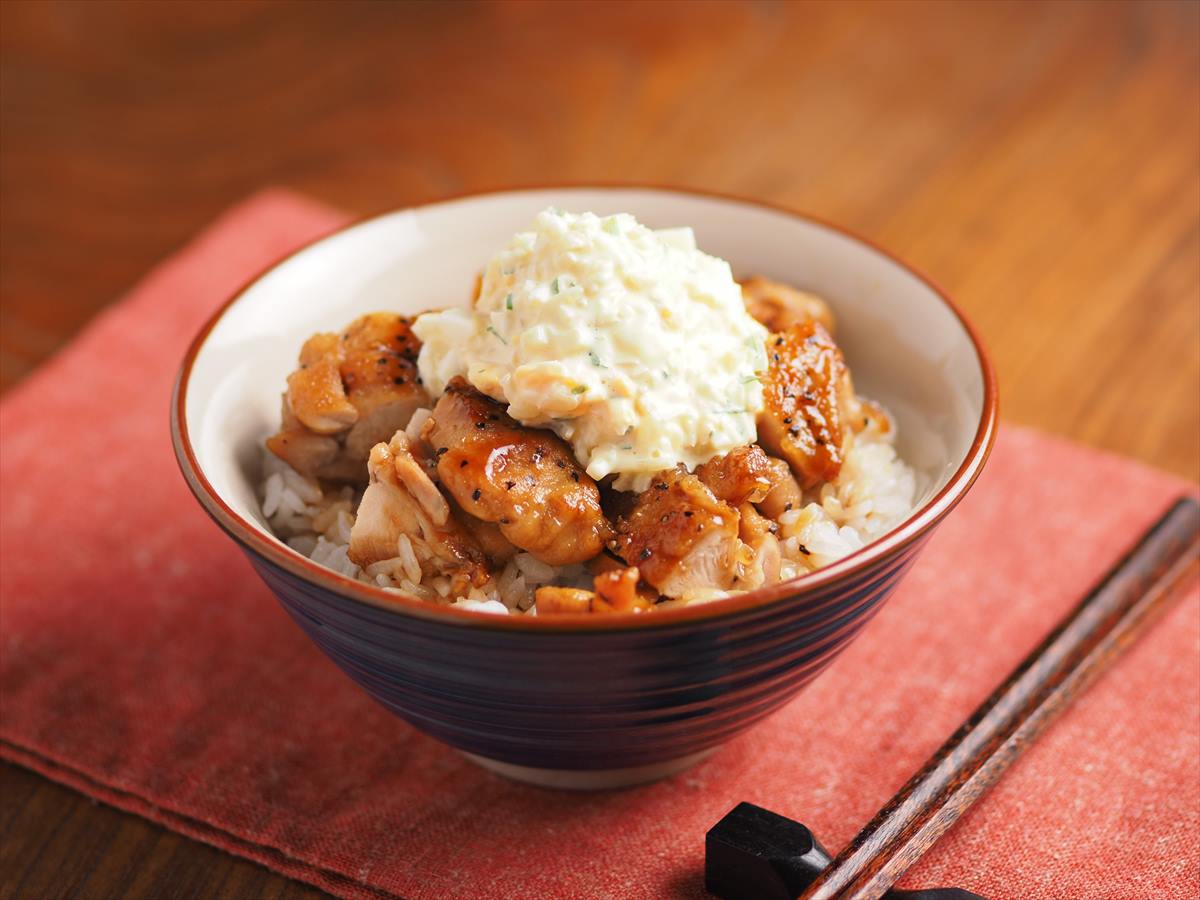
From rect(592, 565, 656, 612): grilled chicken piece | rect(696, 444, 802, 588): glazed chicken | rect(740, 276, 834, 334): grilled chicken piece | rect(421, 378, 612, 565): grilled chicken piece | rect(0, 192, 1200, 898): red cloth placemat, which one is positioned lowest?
rect(0, 192, 1200, 898): red cloth placemat

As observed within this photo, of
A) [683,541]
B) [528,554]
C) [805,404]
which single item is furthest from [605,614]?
[805,404]

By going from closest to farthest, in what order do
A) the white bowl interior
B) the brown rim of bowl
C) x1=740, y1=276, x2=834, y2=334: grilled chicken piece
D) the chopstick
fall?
the brown rim of bowl < the chopstick < the white bowl interior < x1=740, y1=276, x2=834, y2=334: grilled chicken piece

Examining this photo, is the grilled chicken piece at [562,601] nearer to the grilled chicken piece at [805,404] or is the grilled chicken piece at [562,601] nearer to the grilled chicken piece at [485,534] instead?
the grilled chicken piece at [485,534]

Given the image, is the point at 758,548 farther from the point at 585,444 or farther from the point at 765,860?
the point at 765,860

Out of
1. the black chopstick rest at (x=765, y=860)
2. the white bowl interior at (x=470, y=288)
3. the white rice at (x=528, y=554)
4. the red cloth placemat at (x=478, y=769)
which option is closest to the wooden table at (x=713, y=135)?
the red cloth placemat at (x=478, y=769)

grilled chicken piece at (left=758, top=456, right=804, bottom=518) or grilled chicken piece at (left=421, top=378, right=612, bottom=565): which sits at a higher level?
grilled chicken piece at (left=758, top=456, right=804, bottom=518)

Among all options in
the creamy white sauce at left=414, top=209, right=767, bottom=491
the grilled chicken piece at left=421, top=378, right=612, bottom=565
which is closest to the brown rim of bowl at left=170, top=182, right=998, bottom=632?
the grilled chicken piece at left=421, top=378, right=612, bottom=565

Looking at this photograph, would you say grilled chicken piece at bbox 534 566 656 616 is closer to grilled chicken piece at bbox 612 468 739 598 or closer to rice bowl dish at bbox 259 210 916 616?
rice bowl dish at bbox 259 210 916 616
